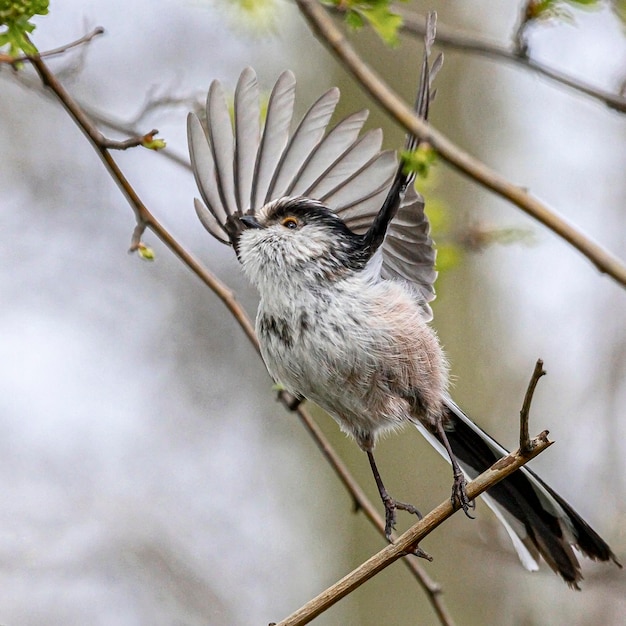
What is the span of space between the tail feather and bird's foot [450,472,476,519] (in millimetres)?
434

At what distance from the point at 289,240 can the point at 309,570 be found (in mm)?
4764

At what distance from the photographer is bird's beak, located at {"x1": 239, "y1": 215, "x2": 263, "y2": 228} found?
9.84ft

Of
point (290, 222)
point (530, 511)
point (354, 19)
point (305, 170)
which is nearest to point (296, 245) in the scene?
point (290, 222)

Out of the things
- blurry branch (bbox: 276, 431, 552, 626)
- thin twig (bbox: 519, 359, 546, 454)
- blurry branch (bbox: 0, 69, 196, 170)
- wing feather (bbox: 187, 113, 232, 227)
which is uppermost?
blurry branch (bbox: 0, 69, 196, 170)

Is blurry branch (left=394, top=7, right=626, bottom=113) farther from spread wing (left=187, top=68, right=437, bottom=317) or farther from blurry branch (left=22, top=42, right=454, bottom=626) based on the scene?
blurry branch (left=22, top=42, right=454, bottom=626)

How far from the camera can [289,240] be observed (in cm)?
294

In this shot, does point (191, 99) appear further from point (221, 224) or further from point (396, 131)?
point (396, 131)

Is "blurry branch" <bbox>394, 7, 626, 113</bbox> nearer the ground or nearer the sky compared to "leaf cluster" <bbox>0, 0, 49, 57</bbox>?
nearer the ground

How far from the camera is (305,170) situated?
314 centimetres

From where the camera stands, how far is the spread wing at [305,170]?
286 cm

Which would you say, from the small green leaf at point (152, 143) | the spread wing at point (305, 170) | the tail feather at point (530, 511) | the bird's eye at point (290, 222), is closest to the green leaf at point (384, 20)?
the spread wing at point (305, 170)

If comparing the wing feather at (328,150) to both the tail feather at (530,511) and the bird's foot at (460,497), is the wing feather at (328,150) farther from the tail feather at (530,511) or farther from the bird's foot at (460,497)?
the bird's foot at (460,497)

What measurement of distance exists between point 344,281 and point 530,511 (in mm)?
1052

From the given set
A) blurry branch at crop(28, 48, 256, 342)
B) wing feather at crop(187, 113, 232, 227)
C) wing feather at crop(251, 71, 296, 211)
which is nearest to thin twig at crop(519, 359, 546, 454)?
blurry branch at crop(28, 48, 256, 342)
